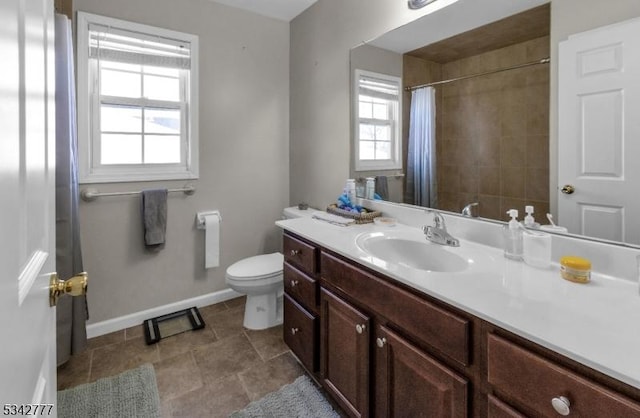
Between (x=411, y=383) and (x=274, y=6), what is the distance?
2.82m

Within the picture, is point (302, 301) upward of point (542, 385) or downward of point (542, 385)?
downward

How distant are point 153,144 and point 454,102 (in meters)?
2.12

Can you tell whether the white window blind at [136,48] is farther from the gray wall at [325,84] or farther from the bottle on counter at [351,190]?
the bottle on counter at [351,190]

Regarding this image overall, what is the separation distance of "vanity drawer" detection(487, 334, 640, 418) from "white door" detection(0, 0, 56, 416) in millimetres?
969

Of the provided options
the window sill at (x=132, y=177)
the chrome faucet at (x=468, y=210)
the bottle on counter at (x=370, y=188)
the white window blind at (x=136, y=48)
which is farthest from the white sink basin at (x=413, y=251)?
the white window blind at (x=136, y=48)

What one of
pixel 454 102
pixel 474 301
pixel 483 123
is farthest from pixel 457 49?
pixel 474 301

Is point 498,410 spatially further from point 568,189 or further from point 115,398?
point 115,398

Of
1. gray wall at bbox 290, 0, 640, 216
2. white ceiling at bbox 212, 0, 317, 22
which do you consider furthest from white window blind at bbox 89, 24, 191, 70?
gray wall at bbox 290, 0, 640, 216

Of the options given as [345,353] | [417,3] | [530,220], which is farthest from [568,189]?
[417,3]

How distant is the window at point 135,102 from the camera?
221 cm

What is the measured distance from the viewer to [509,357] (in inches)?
32.4

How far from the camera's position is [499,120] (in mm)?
1427

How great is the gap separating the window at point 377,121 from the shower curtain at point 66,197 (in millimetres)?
1705

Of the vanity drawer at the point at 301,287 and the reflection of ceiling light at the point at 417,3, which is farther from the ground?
the reflection of ceiling light at the point at 417,3
